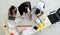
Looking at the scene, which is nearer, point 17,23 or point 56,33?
point 17,23

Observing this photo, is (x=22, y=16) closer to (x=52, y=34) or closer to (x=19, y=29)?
(x=19, y=29)

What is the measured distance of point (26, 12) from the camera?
2.97 metres

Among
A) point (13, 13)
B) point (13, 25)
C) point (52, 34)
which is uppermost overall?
point (13, 13)

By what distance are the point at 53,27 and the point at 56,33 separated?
135 millimetres

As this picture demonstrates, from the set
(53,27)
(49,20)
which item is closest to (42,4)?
(49,20)

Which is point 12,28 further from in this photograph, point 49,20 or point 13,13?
point 49,20

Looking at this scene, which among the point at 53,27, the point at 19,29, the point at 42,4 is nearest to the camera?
the point at 19,29

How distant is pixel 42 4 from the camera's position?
307 centimetres

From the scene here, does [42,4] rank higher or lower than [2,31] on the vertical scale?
higher

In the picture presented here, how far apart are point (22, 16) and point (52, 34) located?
2.31ft

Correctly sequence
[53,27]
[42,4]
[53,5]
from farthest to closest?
[53,5] → [53,27] → [42,4]

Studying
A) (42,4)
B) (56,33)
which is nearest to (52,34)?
(56,33)

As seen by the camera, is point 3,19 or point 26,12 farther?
point 3,19

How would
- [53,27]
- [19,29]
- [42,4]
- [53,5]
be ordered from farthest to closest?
[53,5]
[53,27]
[42,4]
[19,29]
